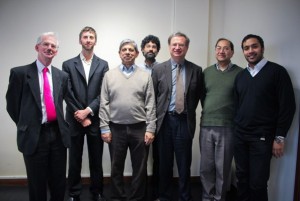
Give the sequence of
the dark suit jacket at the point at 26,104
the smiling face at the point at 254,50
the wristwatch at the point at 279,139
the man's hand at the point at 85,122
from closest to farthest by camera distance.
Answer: the dark suit jacket at the point at 26,104 → the wristwatch at the point at 279,139 → the smiling face at the point at 254,50 → the man's hand at the point at 85,122

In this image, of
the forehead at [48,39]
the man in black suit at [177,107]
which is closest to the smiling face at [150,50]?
the man in black suit at [177,107]

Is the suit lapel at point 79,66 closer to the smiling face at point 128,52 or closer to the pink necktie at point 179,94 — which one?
the smiling face at point 128,52

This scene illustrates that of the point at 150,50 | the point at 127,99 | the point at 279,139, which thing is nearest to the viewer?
the point at 279,139

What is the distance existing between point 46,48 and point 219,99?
1.58m

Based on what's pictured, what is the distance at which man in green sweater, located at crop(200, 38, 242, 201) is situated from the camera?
2342 mm

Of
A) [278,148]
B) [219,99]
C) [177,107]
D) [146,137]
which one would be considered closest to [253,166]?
[278,148]

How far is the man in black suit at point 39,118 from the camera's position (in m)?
1.85

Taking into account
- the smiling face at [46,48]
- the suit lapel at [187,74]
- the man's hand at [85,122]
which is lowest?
the man's hand at [85,122]

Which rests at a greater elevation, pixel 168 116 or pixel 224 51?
pixel 224 51

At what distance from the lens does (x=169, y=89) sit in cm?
239

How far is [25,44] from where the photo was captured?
306cm

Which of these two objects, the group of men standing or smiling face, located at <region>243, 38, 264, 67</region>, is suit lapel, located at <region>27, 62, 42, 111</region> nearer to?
the group of men standing

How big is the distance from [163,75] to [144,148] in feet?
2.46

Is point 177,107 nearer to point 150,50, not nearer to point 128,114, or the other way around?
point 128,114
